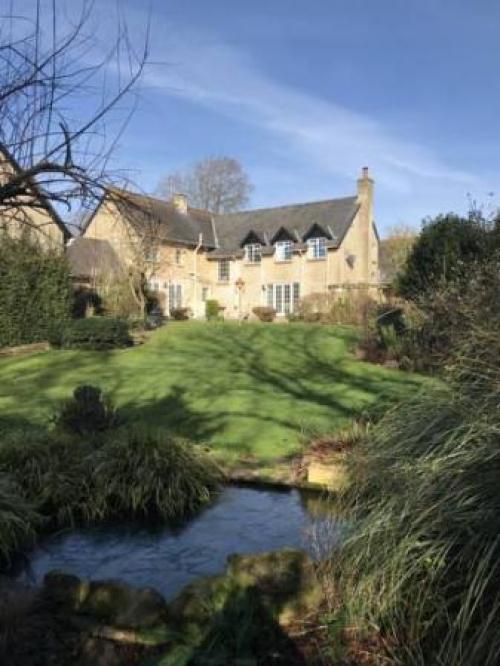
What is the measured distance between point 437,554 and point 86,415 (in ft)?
18.2

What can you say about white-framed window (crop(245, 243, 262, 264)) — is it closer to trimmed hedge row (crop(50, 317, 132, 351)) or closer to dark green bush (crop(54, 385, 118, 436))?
trimmed hedge row (crop(50, 317, 132, 351))

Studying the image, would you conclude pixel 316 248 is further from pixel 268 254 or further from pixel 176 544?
pixel 176 544

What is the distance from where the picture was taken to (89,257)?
36.2 meters

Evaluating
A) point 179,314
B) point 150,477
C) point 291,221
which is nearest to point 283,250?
point 291,221

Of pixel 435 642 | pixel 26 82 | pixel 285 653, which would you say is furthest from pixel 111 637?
pixel 26 82

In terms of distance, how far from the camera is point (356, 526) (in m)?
4.15

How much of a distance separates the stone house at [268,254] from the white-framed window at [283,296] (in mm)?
60

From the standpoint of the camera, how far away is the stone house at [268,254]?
39.8m

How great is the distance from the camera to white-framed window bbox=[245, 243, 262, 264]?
4275 cm

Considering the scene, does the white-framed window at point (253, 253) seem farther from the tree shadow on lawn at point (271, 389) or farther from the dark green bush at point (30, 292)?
the tree shadow on lawn at point (271, 389)

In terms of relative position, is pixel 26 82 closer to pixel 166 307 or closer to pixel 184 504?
pixel 184 504

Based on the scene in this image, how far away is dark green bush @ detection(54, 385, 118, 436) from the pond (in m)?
2.02

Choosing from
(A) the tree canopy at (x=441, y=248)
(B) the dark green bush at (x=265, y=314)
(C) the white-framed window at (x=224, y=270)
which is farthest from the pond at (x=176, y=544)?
(C) the white-framed window at (x=224, y=270)

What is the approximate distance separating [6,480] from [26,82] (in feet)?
11.9
